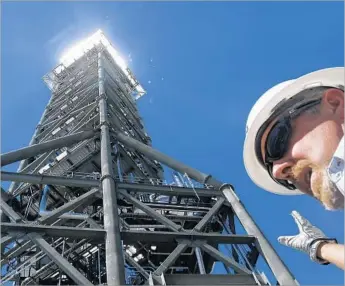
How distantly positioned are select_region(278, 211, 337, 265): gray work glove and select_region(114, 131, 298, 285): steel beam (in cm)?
324

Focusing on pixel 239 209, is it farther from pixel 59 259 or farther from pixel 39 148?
pixel 39 148

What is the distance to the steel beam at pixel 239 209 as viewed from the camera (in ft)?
21.8

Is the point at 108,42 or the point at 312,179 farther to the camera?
the point at 108,42

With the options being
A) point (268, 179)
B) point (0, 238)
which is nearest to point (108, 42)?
point (0, 238)

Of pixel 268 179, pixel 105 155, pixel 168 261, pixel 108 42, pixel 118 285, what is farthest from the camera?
pixel 108 42

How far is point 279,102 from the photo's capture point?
2.95m

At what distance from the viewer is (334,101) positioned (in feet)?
8.49

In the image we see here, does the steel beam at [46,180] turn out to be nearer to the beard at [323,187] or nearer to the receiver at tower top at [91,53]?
the beard at [323,187]

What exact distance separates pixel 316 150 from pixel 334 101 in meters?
0.35

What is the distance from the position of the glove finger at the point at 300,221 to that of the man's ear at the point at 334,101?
111cm

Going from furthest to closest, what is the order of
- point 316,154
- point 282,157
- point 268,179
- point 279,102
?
1. point 268,179
2. point 279,102
3. point 282,157
4. point 316,154

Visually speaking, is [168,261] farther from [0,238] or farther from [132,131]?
[132,131]

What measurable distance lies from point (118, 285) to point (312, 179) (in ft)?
12.4

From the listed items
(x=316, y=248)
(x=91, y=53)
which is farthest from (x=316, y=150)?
(x=91, y=53)
